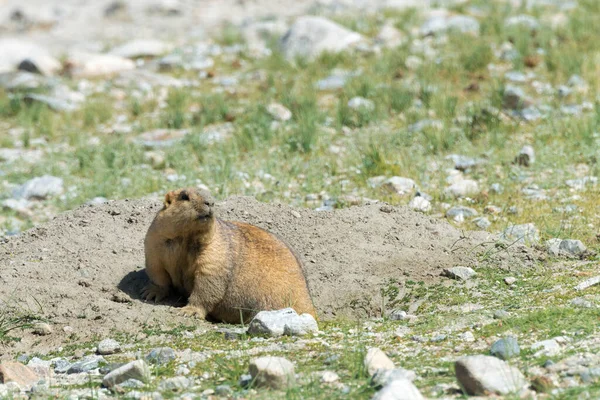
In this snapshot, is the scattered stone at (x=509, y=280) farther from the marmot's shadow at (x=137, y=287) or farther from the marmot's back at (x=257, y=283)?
the marmot's shadow at (x=137, y=287)

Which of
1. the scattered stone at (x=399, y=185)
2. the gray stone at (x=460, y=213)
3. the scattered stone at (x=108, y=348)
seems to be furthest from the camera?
the scattered stone at (x=399, y=185)

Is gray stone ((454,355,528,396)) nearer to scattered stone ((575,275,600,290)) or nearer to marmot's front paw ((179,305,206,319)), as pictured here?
scattered stone ((575,275,600,290))

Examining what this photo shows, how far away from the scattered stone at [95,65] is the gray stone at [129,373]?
897 cm

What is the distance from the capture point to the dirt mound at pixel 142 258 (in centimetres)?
510

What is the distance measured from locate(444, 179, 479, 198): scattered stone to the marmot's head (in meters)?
2.83

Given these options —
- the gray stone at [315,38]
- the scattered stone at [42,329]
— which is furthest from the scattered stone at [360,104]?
the scattered stone at [42,329]

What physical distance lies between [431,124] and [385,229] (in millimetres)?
2753

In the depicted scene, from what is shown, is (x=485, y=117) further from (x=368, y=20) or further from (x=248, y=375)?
(x=248, y=375)

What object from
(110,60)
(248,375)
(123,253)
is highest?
(248,375)

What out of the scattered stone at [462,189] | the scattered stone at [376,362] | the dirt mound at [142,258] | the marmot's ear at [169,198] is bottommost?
the scattered stone at [462,189]

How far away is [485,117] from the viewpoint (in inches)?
347

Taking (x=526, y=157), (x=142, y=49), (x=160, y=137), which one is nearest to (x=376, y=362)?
(x=526, y=157)

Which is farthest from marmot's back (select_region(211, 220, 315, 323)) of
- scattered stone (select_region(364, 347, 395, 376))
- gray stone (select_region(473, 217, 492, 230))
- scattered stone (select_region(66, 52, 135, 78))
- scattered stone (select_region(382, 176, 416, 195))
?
scattered stone (select_region(66, 52, 135, 78))

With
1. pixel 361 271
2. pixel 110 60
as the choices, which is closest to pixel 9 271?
pixel 361 271
